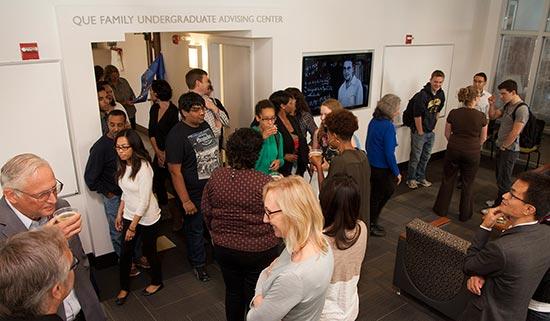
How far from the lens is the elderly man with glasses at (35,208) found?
1.88m

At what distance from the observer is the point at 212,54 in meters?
5.83

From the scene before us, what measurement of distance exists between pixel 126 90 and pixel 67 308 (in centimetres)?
483

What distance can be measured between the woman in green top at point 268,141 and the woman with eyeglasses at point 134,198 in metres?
0.97

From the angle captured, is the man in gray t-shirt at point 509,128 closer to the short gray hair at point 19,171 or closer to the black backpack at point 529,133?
the black backpack at point 529,133

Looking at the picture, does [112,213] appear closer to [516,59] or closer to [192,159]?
[192,159]

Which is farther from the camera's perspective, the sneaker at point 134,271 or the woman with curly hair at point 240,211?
the sneaker at point 134,271

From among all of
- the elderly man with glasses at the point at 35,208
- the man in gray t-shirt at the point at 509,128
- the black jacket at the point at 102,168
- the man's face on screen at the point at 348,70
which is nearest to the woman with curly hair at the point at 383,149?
the man's face on screen at the point at 348,70

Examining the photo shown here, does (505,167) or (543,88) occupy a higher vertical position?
(543,88)

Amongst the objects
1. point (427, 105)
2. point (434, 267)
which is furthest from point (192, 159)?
point (427, 105)

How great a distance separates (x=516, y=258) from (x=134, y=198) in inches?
103

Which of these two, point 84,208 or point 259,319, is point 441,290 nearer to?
point 259,319

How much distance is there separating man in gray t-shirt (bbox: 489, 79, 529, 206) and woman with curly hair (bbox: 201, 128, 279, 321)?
12.3ft

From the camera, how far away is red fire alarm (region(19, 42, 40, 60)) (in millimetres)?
→ 3289

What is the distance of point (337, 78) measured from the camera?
5.64 meters
